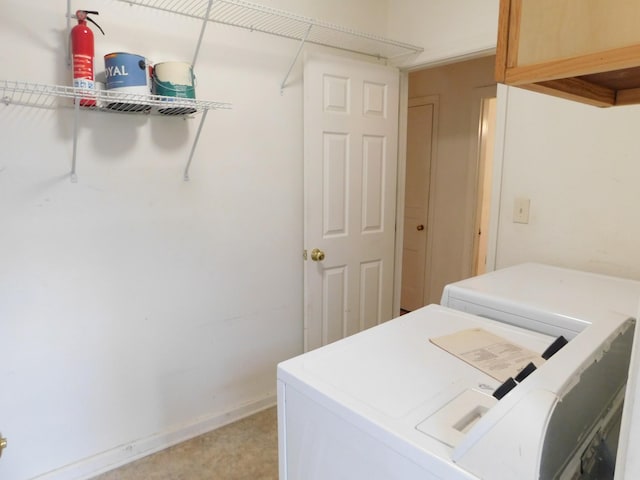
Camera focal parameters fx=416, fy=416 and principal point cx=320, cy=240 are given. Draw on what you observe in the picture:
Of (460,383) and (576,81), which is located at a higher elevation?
(576,81)

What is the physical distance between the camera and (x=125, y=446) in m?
1.95

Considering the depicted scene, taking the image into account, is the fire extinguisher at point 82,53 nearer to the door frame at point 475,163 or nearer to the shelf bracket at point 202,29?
the shelf bracket at point 202,29

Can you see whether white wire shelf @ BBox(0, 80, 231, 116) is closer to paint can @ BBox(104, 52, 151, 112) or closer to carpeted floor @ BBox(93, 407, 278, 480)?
paint can @ BBox(104, 52, 151, 112)

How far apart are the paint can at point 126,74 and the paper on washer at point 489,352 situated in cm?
139

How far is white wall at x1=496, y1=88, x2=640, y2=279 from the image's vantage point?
175 centimetres

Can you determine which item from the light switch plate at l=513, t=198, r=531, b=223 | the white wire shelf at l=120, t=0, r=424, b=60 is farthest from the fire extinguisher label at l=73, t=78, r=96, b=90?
the light switch plate at l=513, t=198, r=531, b=223

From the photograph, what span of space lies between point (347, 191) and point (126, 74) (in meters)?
1.32

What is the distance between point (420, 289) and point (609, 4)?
342 centimetres

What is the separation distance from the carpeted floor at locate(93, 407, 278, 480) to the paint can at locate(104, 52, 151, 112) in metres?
1.62

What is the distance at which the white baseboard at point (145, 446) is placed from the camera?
1.82m

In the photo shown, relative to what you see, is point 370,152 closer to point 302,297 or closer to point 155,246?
point 302,297

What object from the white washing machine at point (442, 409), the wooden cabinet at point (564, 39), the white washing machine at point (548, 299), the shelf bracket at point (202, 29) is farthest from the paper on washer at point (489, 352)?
the shelf bracket at point (202, 29)

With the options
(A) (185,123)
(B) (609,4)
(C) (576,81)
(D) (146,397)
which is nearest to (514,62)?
(B) (609,4)

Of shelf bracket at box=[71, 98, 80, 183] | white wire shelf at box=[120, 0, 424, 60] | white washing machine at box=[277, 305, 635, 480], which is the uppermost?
white wire shelf at box=[120, 0, 424, 60]
